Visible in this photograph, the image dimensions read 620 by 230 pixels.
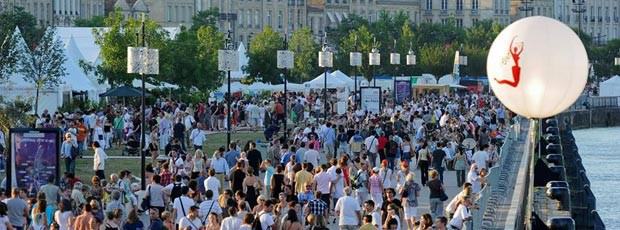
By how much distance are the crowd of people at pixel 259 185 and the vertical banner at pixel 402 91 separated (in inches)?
771

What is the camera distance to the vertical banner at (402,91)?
66125 mm

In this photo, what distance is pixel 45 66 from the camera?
52031mm

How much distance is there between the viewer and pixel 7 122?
39.2 metres

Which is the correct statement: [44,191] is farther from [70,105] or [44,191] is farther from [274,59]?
[274,59]

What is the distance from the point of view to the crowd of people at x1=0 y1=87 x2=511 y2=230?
21969 mm

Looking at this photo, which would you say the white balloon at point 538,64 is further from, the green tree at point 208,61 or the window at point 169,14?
the window at point 169,14

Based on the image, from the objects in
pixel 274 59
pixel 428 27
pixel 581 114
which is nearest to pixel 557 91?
pixel 274 59

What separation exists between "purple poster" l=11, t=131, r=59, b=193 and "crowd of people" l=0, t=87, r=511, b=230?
24 cm

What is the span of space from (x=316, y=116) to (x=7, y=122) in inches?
936

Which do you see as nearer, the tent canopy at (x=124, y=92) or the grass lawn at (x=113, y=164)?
the grass lawn at (x=113, y=164)

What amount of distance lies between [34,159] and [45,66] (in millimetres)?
25732

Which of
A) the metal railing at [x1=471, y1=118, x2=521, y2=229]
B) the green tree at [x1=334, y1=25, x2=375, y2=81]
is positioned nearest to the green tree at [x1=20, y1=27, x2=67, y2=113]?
the metal railing at [x1=471, y1=118, x2=521, y2=229]

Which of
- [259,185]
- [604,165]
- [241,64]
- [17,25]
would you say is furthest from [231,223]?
[241,64]

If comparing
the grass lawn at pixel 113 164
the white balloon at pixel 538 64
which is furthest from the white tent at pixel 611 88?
the white balloon at pixel 538 64
